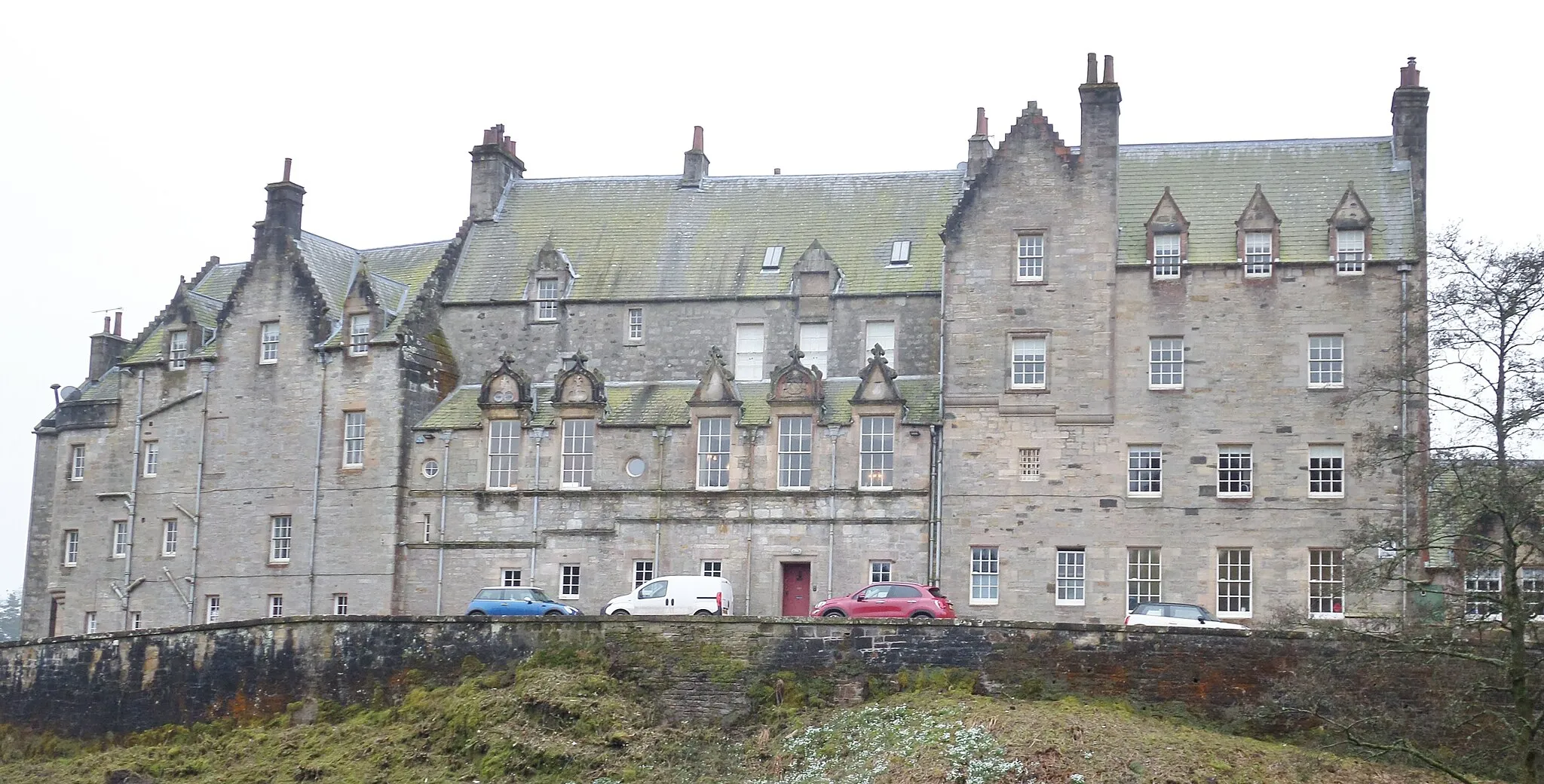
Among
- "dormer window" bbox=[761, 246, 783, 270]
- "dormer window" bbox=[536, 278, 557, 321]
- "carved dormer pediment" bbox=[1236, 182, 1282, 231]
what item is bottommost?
"dormer window" bbox=[536, 278, 557, 321]

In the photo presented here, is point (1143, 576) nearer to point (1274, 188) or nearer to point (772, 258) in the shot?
point (1274, 188)

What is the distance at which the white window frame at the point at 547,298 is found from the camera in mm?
55156

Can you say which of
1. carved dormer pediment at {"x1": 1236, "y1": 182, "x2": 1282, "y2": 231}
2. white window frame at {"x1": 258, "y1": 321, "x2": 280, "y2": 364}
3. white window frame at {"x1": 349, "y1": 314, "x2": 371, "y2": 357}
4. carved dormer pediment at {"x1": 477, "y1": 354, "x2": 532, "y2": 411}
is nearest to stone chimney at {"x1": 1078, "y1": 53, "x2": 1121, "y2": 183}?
carved dormer pediment at {"x1": 1236, "y1": 182, "x2": 1282, "y2": 231}

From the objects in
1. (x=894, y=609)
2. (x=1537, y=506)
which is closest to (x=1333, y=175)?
(x=894, y=609)

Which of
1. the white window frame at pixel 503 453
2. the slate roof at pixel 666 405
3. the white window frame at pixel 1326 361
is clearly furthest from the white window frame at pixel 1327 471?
the white window frame at pixel 503 453

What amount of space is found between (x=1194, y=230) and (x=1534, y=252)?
18.4m

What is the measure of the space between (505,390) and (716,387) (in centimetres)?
629

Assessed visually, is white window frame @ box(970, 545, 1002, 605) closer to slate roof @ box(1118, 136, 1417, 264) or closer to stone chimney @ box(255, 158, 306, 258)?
slate roof @ box(1118, 136, 1417, 264)

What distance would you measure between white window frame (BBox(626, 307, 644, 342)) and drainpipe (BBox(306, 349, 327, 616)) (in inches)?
351

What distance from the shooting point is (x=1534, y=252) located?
31.9 metres

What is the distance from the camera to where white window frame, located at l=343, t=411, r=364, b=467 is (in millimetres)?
53812

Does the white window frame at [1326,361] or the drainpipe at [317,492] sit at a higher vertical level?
the white window frame at [1326,361]

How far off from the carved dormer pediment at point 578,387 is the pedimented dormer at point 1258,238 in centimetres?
1780

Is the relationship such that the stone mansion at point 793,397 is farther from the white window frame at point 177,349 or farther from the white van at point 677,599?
the white van at point 677,599
